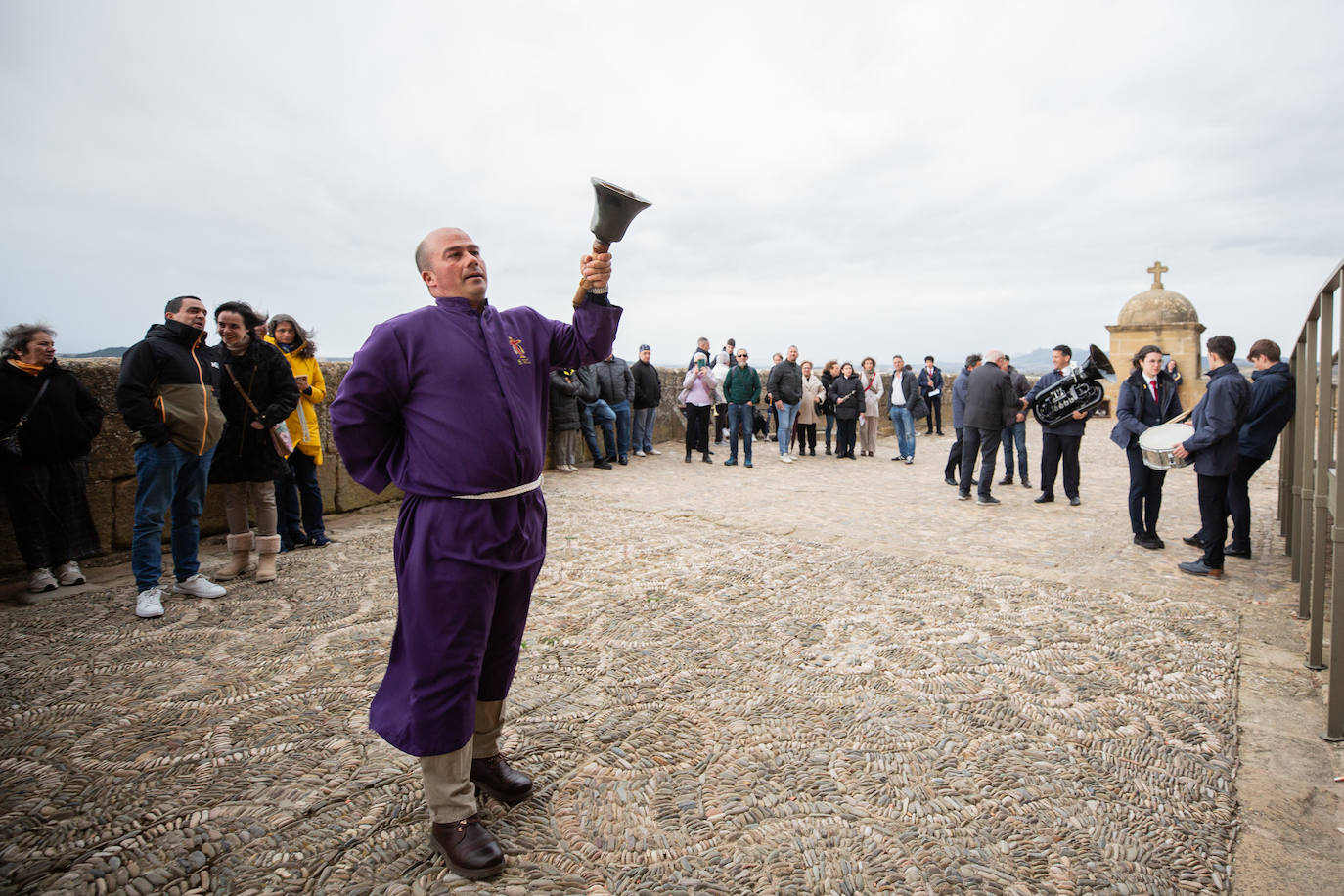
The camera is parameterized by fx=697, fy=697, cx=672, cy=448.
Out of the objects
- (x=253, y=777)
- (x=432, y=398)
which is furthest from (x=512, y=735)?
(x=432, y=398)

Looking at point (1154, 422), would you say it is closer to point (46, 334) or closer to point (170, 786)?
point (170, 786)

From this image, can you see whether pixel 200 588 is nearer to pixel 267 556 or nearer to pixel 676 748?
pixel 267 556

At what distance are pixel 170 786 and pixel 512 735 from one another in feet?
3.86

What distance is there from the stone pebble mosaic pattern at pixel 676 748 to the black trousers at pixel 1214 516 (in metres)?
0.94

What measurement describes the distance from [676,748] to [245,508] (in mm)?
3912

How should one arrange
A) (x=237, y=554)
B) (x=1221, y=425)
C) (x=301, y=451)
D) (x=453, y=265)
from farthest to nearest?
(x=301, y=451) < (x=237, y=554) < (x=1221, y=425) < (x=453, y=265)

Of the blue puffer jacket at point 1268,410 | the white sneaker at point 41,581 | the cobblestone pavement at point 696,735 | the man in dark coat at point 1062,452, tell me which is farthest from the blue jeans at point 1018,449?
the white sneaker at point 41,581

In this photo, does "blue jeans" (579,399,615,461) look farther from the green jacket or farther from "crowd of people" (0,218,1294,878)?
the green jacket

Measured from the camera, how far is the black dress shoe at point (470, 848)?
203 cm

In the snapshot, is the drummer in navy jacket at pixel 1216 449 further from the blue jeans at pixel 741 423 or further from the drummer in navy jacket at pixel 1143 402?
the blue jeans at pixel 741 423

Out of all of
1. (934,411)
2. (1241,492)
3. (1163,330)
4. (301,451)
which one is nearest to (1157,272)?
(1163,330)

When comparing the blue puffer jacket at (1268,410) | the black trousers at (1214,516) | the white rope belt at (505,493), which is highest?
the blue puffer jacket at (1268,410)

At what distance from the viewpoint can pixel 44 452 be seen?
467 centimetres

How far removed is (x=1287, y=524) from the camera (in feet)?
19.0
